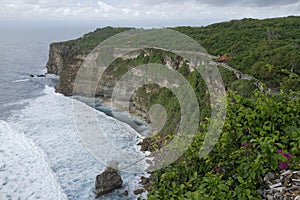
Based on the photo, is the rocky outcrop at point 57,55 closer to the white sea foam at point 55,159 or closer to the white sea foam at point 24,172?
the white sea foam at point 55,159

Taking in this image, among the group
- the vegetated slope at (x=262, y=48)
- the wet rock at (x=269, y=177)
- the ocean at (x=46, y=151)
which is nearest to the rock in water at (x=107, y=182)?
the ocean at (x=46, y=151)

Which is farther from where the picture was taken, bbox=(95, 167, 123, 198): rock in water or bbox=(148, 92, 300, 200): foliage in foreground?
bbox=(95, 167, 123, 198): rock in water

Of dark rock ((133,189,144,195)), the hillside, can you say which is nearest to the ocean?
dark rock ((133,189,144,195))

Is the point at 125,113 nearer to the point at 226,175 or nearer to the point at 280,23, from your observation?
the point at 280,23

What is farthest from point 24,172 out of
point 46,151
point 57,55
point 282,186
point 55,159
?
point 57,55

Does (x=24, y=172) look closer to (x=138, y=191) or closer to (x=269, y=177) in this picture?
(x=138, y=191)

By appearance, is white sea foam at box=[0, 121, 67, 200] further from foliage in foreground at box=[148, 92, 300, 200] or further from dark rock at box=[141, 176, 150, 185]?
foliage in foreground at box=[148, 92, 300, 200]

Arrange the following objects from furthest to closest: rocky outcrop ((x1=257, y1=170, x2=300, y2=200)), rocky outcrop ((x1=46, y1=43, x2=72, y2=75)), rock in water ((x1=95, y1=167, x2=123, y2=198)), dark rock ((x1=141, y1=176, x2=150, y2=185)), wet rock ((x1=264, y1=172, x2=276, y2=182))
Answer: rocky outcrop ((x1=46, y1=43, x2=72, y2=75))
dark rock ((x1=141, y1=176, x2=150, y2=185))
rock in water ((x1=95, y1=167, x2=123, y2=198))
wet rock ((x1=264, y1=172, x2=276, y2=182))
rocky outcrop ((x1=257, y1=170, x2=300, y2=200))
